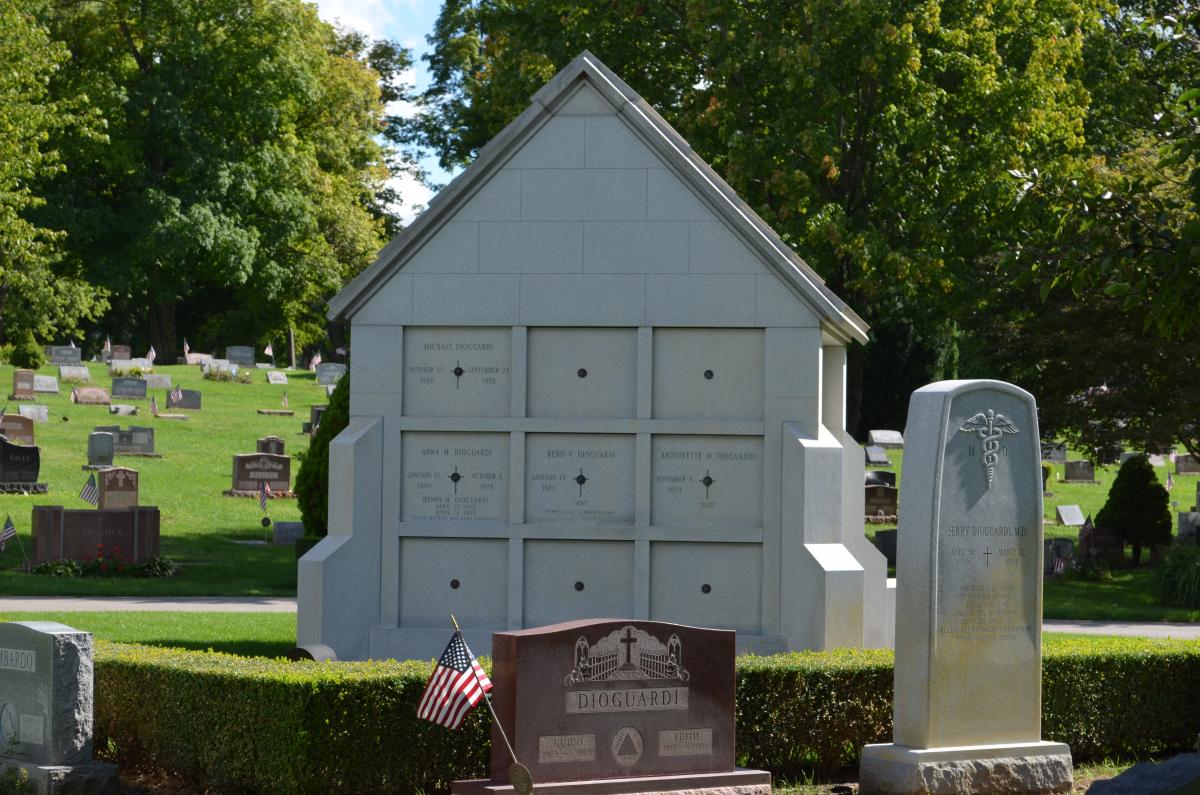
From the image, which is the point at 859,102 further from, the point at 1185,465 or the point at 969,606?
the point at 969,606

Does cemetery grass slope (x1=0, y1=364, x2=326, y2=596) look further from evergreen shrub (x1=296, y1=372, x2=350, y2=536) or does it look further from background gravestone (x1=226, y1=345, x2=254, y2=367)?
background gravestone (x1=226, y1=345, x2=254, y2=367)

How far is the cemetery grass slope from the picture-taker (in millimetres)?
20875

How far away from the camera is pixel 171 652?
10.9 m

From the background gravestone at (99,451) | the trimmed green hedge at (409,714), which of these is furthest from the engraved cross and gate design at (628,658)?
the background gravestone at (99,451)

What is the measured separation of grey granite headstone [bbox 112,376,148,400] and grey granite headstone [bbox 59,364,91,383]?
245 cm

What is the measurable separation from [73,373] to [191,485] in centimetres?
1468

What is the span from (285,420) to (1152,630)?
25.3 metres

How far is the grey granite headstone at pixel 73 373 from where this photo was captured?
42188mm

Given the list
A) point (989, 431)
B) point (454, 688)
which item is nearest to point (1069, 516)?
point (989, 431)

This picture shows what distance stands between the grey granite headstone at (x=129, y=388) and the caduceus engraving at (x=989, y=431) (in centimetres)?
3346

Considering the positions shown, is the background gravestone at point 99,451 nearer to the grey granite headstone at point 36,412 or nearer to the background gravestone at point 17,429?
the background gravestone at point 17,429

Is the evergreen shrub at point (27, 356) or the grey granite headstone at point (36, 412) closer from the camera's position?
the grey granite headstone at point (36, 412)

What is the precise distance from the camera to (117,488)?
81.5 feet

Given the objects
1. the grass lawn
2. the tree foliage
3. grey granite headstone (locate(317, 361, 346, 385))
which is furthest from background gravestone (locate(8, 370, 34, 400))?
the tree foliage
